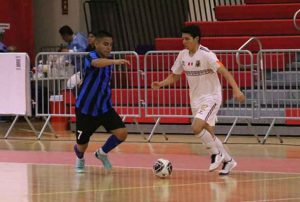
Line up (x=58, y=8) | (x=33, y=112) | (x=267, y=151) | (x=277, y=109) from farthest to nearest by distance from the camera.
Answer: (x=58, y=8), (x=33, y=112), (x=277, y=109), (x=267, y=151)

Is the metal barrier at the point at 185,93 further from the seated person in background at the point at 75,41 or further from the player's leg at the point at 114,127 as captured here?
the player's leg at the point at 114,127

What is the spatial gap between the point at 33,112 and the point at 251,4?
5538mm

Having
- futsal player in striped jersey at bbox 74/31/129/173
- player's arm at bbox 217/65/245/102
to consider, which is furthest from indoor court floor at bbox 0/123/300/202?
player's arm at bbox 217/65/245/102

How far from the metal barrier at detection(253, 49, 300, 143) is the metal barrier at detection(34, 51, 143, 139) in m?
2.49

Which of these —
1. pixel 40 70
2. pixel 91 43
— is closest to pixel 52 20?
pixel 91 43

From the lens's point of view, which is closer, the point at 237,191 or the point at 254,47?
the point at 237,191

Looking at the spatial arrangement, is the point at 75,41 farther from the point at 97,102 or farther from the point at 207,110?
the point at 207,110

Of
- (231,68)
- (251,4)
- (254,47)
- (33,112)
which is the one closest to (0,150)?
(33,112)

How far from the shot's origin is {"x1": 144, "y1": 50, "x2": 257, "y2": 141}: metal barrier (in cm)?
1834

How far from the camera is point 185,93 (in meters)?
19.1

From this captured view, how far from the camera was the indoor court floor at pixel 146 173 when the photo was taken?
458 inches

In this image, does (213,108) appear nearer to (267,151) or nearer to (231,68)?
(267,151)

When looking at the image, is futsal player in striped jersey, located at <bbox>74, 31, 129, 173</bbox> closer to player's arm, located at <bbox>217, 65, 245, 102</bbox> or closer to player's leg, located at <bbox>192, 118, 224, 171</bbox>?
player's leg, located at <bbox>192, 118, 224, 171</bbox>

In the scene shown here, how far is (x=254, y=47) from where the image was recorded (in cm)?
2073
